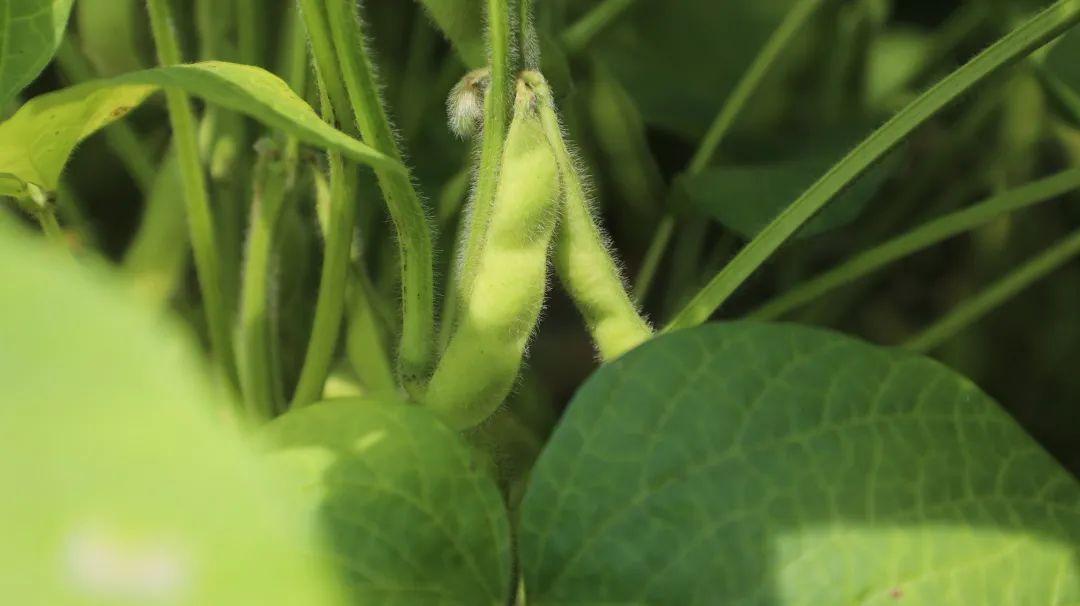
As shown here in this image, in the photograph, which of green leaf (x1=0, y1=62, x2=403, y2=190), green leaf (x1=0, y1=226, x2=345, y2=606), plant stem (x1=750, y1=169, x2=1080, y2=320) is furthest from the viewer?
plant stem (x1=750, y1=169, x2=1080, y2=320)

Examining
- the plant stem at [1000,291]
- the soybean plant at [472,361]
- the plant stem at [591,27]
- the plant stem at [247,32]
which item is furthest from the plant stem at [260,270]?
the plant stem at [1000,291]

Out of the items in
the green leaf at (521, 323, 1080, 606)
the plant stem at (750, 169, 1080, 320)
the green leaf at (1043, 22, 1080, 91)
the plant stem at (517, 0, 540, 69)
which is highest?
the plant stem at (517, 0, 540, 69)

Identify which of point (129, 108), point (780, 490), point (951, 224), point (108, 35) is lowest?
point (780, 490)

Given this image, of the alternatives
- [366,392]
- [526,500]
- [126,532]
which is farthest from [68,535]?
[366,392]

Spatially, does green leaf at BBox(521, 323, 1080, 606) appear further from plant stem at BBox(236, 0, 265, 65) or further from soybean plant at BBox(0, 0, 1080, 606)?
plant stem at BBox(236, 0, 265, 65)

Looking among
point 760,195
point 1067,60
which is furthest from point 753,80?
point 1067,60

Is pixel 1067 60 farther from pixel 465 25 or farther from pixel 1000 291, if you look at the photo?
pixel 465 25

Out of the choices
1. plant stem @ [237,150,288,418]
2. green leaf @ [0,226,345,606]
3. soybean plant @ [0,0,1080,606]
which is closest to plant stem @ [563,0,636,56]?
soybean plant @ [0,0,1080,606]
